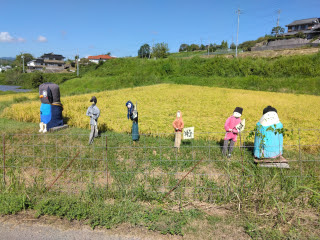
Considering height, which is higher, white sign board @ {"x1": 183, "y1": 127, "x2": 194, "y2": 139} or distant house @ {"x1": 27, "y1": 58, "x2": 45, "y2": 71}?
distant house @ {"x1": 27, "y1": 58, "x2": 45, "y2": 71}

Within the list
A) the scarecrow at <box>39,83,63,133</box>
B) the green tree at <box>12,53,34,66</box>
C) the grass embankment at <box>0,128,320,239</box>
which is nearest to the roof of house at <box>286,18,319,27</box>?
the grass embankment at <box>0,128,320,239</box>

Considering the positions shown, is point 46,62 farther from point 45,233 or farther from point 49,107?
point 45,233

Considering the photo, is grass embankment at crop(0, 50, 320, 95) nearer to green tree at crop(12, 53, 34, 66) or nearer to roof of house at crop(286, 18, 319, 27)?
roof of house at crop(286, 18, 319, 27)

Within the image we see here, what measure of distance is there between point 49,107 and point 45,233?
214 inches

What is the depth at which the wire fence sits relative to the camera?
4895 mm

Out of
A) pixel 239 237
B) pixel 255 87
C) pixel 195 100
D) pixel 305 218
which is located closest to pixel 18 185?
pixel 239 237

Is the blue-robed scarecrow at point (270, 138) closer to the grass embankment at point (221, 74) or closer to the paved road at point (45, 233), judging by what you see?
the paved road at point (45, 233)

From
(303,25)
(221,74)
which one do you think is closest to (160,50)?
(221,74)

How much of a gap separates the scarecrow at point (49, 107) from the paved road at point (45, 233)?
4.80 metres

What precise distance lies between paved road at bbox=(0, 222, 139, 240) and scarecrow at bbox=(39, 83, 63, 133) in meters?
4.80

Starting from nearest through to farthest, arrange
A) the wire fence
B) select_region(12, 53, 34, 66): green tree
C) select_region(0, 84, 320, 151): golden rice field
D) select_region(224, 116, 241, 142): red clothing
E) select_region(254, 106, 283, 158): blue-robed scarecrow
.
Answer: the wire fence → select_region(254, 106, 283, 158): blue-robed scarecrow → select_region(224, 116, 241, 142): red clothing → select_region(0, 84, 320, 151): golden rice field → select_region(12, 53, 34, 66): green tree

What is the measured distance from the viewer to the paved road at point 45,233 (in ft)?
11.7

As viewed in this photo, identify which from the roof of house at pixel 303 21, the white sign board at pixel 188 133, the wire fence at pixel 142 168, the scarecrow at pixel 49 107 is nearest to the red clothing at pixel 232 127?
the wire fence at pixel 142 168

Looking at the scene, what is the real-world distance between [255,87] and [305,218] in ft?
69.7
